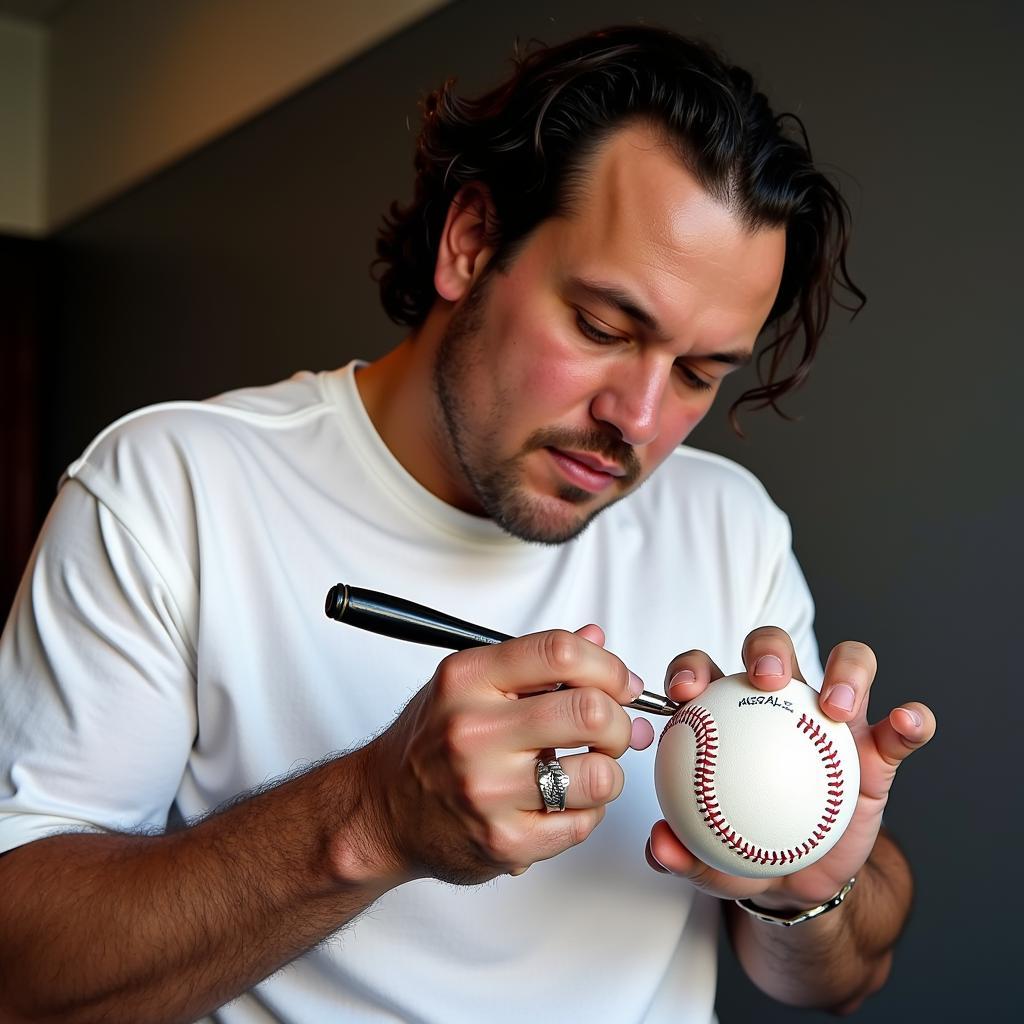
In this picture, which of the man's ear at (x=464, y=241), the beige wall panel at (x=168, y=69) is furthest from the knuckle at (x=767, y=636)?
the beige wall panel at (x=168, y=69)

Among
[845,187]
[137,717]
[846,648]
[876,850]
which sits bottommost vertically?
[876,850]

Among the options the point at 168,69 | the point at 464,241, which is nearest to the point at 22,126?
the point at 168,69

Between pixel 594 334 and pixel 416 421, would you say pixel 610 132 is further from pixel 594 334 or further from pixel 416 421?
pixel 416 421

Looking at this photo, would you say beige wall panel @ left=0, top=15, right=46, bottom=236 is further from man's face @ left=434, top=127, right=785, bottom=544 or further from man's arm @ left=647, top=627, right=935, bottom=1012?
man's arm @ left=647, top=627, right=935, bottom=1012

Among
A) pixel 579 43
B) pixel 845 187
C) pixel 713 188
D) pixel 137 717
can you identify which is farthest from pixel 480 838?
pixel 845 187

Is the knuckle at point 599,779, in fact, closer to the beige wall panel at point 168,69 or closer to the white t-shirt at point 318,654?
the white t-shirt at point 318,654

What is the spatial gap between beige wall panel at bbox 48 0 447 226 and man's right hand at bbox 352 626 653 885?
100 inches

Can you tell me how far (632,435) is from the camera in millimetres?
1230

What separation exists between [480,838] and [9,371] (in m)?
5.29

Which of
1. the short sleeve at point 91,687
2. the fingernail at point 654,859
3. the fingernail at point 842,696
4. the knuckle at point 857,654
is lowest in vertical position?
the fingernail at point 654,859

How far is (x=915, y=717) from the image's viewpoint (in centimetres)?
108

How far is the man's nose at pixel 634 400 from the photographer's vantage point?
48.2 inches

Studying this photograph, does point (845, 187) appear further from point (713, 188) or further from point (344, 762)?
point (344, 762)

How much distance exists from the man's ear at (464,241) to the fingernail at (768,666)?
603 mm
